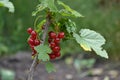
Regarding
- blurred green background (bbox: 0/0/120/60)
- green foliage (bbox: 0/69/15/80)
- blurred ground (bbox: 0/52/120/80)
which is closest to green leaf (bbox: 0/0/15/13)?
green foliage (bbox: 0/69/15/80)

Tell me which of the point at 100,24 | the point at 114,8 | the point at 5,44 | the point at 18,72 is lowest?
the point at 18,72

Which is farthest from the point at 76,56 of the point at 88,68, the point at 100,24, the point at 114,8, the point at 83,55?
the point at 114,8

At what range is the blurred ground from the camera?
12.1 ft

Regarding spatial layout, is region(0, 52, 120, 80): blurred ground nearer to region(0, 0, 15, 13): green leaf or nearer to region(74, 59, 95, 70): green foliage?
region(74, 59, 95, 70): green foliage

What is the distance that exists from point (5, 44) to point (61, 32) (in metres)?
2.89

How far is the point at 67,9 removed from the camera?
1784mm

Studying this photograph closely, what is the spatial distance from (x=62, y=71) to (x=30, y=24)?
1139 millimetres

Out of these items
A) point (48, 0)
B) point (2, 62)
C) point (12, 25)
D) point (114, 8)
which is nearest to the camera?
point (48, 0)

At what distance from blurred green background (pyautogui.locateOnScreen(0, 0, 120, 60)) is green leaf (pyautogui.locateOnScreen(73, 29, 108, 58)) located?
2432 mm

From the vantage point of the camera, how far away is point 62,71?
12.9 ft

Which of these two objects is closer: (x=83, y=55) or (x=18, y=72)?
(x=18, y=72)

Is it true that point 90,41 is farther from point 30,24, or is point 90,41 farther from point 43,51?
point 30,24

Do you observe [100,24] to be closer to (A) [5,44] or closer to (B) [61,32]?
(A) [5,44]

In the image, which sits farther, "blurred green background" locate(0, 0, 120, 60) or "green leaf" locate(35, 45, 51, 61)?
"blurred green background" locate(0, 0, 120, 60)
